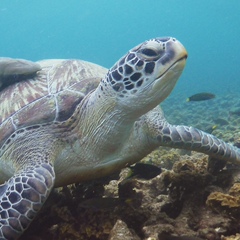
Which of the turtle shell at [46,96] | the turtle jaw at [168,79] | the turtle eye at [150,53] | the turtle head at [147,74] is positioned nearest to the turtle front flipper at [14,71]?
the turtle shell at [46,96]

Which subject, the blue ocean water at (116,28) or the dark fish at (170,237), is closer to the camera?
the dark fish at (170,237)

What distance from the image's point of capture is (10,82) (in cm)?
365

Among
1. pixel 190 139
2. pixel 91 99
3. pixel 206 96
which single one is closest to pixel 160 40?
pixel 91 99

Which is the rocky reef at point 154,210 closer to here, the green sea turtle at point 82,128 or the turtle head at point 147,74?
the green sea turtle at point 82,128

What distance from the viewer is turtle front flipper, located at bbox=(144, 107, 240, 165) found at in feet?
10.1

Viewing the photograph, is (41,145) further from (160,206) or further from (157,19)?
(157,19)

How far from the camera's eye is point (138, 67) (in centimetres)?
251

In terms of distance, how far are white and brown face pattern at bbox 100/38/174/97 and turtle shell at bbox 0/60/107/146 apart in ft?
2.16

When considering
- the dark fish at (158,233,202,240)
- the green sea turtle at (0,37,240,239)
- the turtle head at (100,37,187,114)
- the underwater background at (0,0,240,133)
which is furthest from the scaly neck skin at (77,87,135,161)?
the underwater background at (0,0,240,133)

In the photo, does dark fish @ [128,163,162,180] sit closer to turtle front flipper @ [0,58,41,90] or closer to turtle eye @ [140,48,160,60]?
turtle eye @ [140,48,160,60]

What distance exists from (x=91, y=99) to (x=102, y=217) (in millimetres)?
1151

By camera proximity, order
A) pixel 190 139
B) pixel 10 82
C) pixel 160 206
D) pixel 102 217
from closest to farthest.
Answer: pixel 102 217
pixel 160 206
pixel 190 139
pixel 10 82

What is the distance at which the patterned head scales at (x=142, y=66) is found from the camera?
2398mm

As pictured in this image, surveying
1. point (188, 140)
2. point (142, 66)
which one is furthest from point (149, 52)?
point (188, 140)
